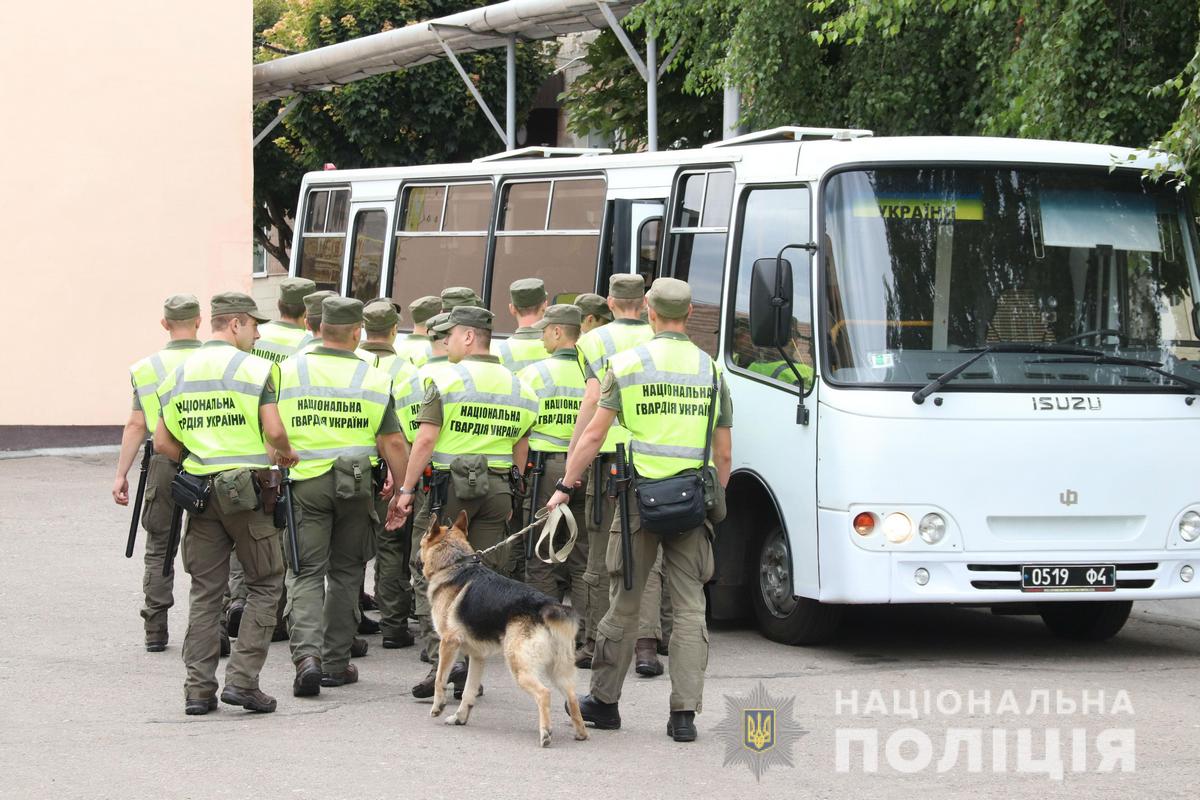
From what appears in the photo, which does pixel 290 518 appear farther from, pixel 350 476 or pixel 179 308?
pixel 179 308

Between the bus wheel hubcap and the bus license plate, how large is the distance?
1317 mm

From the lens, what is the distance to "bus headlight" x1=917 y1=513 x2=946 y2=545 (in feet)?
29.8

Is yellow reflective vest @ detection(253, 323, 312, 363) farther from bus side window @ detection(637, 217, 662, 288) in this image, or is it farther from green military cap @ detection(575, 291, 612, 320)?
bus side window @ detection(637, 217, 662, 288)

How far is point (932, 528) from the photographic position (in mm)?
9109

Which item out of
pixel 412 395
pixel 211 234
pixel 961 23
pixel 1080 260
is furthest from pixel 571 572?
pixel 211 234

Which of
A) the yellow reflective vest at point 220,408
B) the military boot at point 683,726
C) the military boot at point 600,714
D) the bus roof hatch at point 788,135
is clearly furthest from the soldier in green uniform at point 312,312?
the military boot at point 683,726

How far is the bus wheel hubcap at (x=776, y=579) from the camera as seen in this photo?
9883mm

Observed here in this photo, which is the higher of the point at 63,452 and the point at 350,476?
the point at 350,476

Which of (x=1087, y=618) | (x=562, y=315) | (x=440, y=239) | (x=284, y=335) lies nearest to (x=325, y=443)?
(x=562, y=315)

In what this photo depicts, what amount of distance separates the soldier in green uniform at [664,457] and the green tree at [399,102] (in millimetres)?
21156

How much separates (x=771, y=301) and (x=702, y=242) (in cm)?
164

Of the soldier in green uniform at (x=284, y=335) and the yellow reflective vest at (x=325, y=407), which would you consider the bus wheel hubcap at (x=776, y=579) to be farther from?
the soldier in green uniform at (x=284, y=335)

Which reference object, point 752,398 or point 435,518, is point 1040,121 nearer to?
point 752,398

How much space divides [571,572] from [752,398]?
1.42m
